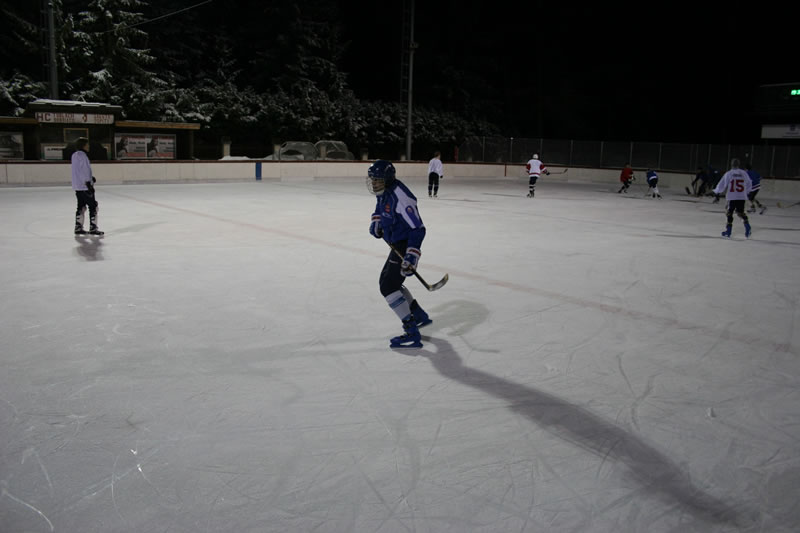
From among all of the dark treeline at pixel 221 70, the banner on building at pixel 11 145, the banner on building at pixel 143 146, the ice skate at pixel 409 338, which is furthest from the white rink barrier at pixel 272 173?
the ice skate at pixel 409 338

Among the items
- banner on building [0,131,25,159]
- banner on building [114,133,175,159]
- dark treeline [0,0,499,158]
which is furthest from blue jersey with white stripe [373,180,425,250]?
dark treeline [0,0,499,158]

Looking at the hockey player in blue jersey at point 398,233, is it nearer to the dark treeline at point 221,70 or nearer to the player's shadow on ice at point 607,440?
the player's shadow on ice at point 607,440

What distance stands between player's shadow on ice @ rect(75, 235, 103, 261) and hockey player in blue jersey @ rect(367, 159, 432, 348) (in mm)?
5449

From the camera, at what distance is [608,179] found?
33.1m

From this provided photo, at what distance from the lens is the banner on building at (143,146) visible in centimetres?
2619

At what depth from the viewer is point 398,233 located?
18.1 feet

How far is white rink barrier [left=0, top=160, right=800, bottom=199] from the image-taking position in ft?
69.5

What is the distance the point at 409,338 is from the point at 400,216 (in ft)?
3.41

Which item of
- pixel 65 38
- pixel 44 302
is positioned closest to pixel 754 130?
pixel 65 38

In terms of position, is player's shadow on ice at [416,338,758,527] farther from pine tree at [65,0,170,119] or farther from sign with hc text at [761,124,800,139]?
sign with hc text at [761,124,800,139]

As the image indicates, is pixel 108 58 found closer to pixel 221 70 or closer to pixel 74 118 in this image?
pixel 221 70

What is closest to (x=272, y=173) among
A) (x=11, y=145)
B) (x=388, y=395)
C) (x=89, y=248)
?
(x=11, y=145)

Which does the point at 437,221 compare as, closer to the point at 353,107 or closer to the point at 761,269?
the point at 761,269

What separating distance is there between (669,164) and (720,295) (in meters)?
26.9
